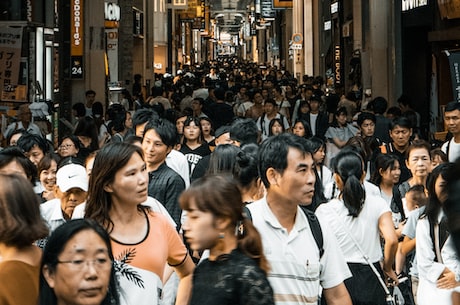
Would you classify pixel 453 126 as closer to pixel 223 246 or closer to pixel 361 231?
pixel 361 231

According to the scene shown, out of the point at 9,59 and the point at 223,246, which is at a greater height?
the point at 9,59

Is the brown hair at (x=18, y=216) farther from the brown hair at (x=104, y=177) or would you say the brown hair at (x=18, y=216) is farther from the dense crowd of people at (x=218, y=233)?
the brown hair at (x=104, y=177)

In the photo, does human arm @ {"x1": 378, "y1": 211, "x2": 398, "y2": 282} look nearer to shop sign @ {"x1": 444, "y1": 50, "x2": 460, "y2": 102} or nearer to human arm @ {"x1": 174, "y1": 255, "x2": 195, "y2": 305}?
human arm @ {"x1": 174, "y1": 255, "x2": 195, "y2": 305}

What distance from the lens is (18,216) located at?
4.20 meters

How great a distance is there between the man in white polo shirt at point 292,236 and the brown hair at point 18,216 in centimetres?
112

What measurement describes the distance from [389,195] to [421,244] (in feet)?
11.7

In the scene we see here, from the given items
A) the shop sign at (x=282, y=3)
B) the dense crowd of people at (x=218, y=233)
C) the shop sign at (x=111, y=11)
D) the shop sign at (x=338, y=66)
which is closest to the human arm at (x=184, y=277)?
the dense crowd of people at (x=218, y=233)

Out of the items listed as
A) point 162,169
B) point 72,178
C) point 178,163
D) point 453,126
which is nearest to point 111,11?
point 453,126

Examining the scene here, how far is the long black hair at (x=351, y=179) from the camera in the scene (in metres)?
7.23

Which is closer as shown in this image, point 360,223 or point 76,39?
point 360,223

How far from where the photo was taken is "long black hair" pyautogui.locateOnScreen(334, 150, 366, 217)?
723 centimetres

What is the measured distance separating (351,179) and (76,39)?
1835 cm

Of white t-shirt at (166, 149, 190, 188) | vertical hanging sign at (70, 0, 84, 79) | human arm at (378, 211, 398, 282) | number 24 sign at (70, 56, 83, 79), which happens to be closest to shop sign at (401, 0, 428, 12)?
vertical hanging sign at (70, 0, 84, 79)

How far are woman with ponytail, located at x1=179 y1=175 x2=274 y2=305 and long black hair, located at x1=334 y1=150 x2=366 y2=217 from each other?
2.94 meters
